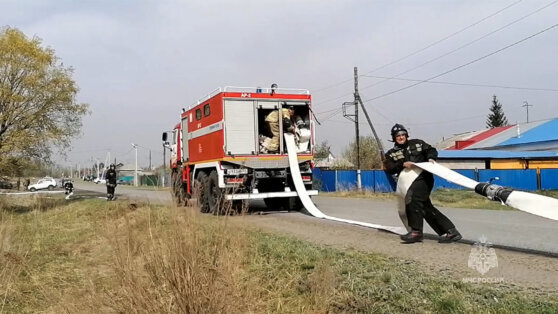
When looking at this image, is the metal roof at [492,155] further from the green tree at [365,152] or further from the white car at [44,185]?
the white car at [44,185]

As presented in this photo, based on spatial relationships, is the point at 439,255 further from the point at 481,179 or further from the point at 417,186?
the point at 481,179

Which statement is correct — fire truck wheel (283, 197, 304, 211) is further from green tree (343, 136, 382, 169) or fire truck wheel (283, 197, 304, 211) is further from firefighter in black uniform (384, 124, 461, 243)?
green tree (343, 136, 382, 169)

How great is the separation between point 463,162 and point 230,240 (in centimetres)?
3950

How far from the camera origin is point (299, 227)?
9867mm

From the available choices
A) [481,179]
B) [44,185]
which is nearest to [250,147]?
[481,179]

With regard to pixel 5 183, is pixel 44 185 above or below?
below

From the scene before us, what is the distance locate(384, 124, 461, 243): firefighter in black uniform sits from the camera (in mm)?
6766

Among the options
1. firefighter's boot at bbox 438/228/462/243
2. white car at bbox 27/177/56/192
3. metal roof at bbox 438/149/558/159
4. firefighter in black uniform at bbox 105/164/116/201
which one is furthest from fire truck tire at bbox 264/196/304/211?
white car at bbox 27/177/56/192

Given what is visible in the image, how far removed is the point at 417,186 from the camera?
6.75 metres

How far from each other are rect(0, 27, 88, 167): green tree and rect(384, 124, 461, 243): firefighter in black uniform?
1889cm

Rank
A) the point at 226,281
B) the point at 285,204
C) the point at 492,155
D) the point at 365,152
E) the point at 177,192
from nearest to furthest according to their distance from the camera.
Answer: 1. the point at 226,281
2. the point at 177,192
3. the point at 285,204
4. the point at 492,155
5. the point at 365,152

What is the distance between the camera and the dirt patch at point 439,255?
15.5 feet

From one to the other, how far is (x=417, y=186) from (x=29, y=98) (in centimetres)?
1973

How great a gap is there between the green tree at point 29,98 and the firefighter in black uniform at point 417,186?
18.9 m
